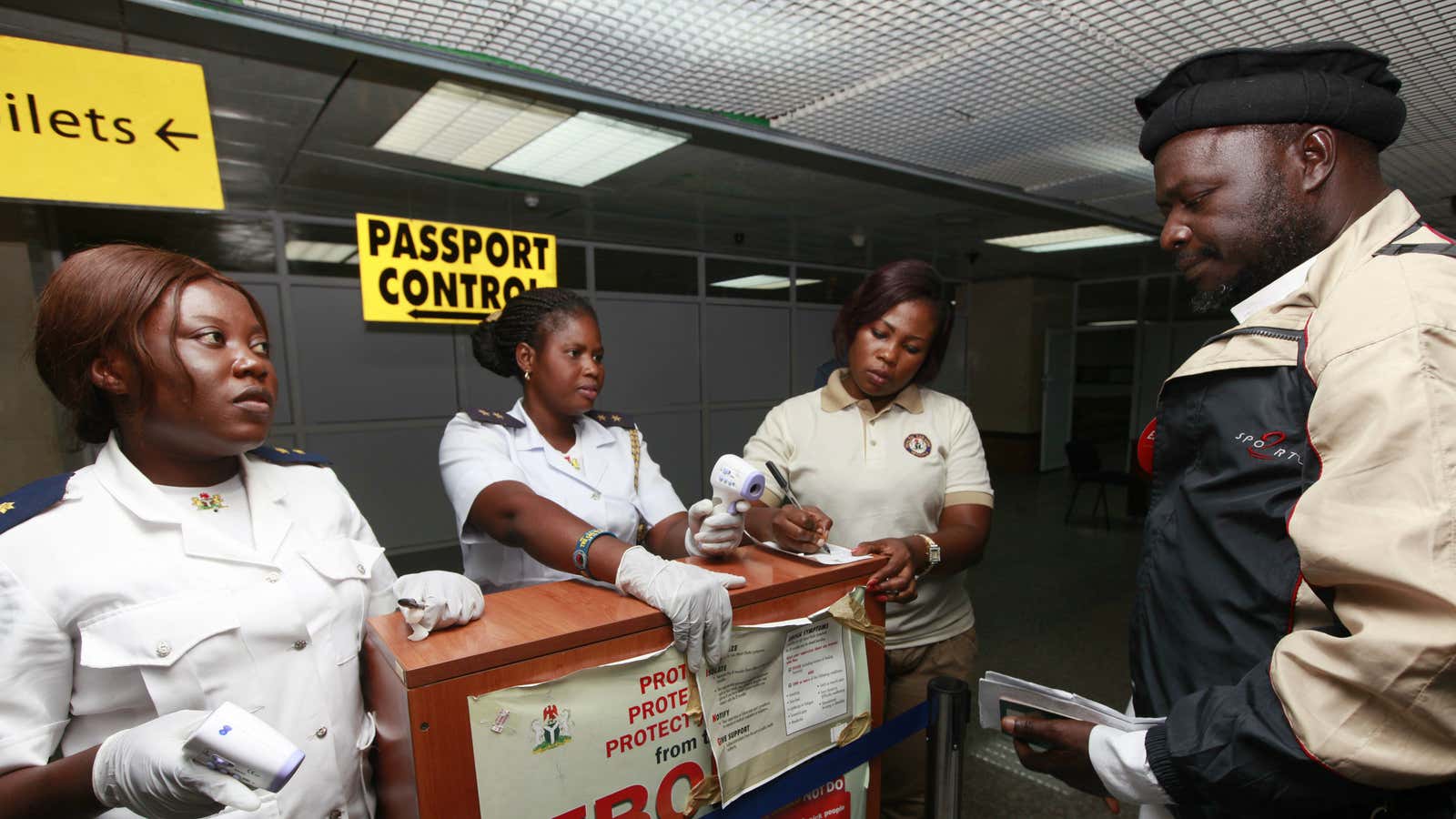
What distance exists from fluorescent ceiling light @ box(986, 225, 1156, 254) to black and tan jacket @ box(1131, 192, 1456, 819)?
175 inches

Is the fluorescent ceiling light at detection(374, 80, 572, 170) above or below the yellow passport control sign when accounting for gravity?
above

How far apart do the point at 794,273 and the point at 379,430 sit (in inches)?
141

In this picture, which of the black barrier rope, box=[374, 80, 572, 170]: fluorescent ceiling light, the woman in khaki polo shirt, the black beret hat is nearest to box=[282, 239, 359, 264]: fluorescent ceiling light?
box=[374, 80, 572, 170]: fluorescent ceiling light

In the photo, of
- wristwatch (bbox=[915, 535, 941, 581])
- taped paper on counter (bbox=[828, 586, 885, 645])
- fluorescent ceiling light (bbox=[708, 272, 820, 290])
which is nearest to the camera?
taped paper on counter (bbox=[828, 586, 885, 645])

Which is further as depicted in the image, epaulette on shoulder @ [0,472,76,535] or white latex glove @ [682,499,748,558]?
white latex glove @ [682,499,748,558]

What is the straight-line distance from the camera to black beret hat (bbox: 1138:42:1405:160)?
0.81 metres

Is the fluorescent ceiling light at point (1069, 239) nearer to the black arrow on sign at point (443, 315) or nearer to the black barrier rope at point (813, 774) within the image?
the black arrow on sign at point (443, 315)

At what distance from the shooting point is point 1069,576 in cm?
435

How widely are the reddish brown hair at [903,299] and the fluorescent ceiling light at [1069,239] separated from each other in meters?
3.82

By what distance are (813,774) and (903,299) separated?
103 centimetres

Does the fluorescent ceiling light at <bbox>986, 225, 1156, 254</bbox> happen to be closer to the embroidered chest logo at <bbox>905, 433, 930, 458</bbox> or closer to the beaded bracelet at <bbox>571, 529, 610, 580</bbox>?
the embroidered chest logo at <bbox>905, 433, 930, 458</bbox>

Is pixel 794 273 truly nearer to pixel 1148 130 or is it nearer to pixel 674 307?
pixel 674 307

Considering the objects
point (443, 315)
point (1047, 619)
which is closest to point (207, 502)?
point (443, 315)

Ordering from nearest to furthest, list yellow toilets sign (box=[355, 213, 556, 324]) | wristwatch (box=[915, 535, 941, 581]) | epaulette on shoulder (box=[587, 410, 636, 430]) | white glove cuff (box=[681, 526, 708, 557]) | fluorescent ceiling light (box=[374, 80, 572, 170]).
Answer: white glove cuff (box=[681, 526, 708, 557]) < wristwatch (box=[915, 535, 941, 581]) < epaulette on shoulder (box=[587, 410, 636, 430]) < fluorescent ceiling light (box=[374, 80, 572, 170]) < yellow toilets sign (box=[355, 213, 556, 324])
